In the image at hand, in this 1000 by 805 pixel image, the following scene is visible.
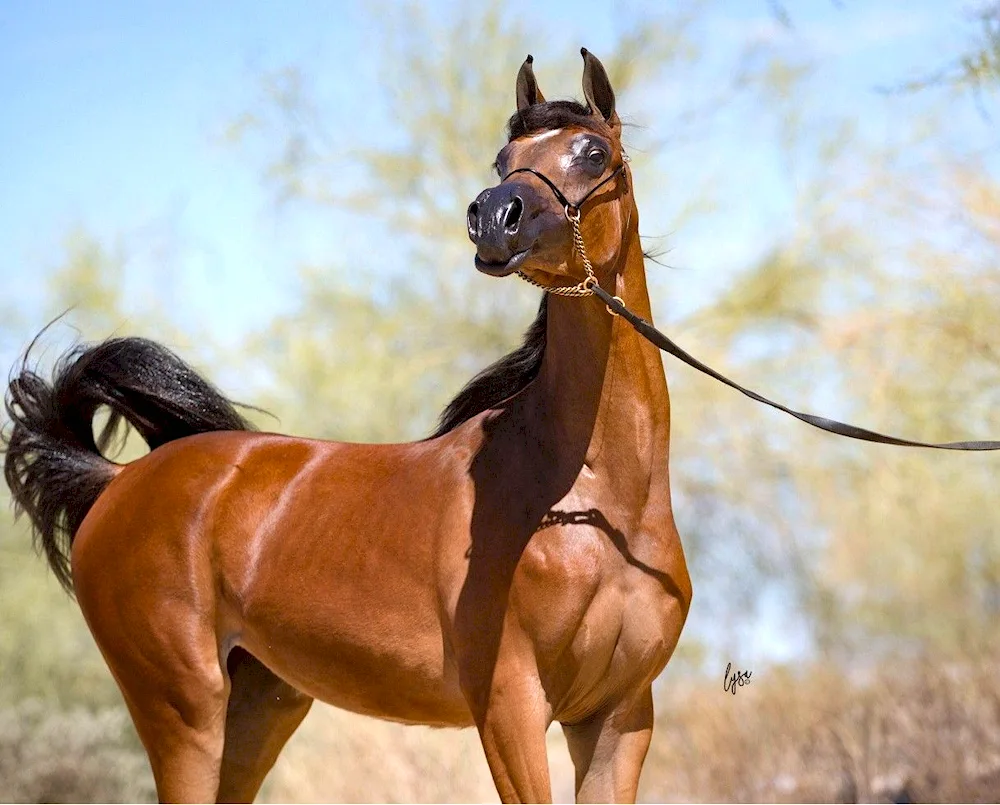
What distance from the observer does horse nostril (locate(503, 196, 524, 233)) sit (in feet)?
9.28

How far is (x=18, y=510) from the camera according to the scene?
187 inches

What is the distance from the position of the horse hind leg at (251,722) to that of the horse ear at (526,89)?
2.17 m

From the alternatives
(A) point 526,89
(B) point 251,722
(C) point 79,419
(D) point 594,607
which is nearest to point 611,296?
(A) point 526,89

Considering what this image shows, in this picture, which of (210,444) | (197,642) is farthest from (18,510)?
(197,642)

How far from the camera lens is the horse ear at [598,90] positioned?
3260mm

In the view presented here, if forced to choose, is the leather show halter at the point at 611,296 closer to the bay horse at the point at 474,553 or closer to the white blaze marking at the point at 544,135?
the bay horse at the point at 474,553

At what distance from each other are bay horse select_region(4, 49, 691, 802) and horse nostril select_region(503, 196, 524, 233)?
0.03ft

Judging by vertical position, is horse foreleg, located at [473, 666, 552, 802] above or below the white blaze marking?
below

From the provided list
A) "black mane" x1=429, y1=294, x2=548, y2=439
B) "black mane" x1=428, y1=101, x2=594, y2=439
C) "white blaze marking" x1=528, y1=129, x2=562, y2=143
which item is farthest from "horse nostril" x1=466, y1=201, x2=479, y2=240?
"black mane" x1=429, y1=294, x2=548, y2=439

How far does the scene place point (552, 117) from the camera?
3.21 m

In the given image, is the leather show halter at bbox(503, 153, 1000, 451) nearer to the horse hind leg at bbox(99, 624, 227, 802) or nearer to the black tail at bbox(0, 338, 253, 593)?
the horse hind leg at bbox(99, 624, 227, 802)

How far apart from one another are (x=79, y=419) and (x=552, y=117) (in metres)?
2.53

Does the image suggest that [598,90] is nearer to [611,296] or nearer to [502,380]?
[611,296]

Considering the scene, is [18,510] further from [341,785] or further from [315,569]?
[341,785]
